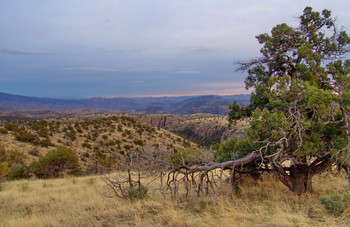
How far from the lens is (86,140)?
31172 millimetres

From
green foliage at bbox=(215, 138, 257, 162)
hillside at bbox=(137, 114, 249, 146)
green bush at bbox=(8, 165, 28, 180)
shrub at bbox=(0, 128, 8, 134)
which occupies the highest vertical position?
green foliage at bbox=(215, 138, 257, 162)

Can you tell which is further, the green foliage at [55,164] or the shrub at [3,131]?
the shrub at [3,131]

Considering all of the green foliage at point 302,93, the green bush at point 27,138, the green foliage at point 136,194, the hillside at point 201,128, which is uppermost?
the green foliage at point 302,93

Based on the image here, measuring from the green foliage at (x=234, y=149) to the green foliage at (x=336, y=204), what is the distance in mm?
2381

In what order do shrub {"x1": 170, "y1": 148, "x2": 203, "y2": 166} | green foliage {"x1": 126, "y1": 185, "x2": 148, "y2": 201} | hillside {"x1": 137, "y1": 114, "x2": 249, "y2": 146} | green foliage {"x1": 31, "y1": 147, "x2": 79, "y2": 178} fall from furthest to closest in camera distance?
hillside {"x1": 137, "y1": 114, "x2": 249, "y2": 146}, green foliage {"x1": 31, "y1": 147, "x2": 79, "y2": 178}, green foliage {"x1": 126, "y1": 185, "x2": 148, "y2": 201}, shrub {"x1": 170, "y1": 148, "x2": 203, "y2": 166}

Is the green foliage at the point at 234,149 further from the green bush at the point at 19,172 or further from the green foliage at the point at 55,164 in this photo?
the green bush at the point at 19,172

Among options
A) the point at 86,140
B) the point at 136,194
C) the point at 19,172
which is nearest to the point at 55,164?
the point at 19,172

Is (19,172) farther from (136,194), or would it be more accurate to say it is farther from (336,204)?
(336,204)

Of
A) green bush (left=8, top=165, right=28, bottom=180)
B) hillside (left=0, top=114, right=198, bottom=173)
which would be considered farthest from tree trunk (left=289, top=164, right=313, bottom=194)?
green bush (left=8, top=165, right=28, bottom=180)

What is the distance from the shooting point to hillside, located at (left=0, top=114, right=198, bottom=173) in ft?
81.0

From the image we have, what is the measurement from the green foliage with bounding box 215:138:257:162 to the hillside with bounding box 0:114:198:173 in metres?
10.7

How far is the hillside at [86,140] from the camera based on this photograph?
Answer: 24.7 m

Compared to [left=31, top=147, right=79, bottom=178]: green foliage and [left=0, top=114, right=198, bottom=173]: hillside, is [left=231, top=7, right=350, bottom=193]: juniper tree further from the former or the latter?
[left=31, top=147, right=79, bottom=178]: green foliage

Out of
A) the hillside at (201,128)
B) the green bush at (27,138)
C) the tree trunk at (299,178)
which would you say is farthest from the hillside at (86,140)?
the hillside at (201,128)
